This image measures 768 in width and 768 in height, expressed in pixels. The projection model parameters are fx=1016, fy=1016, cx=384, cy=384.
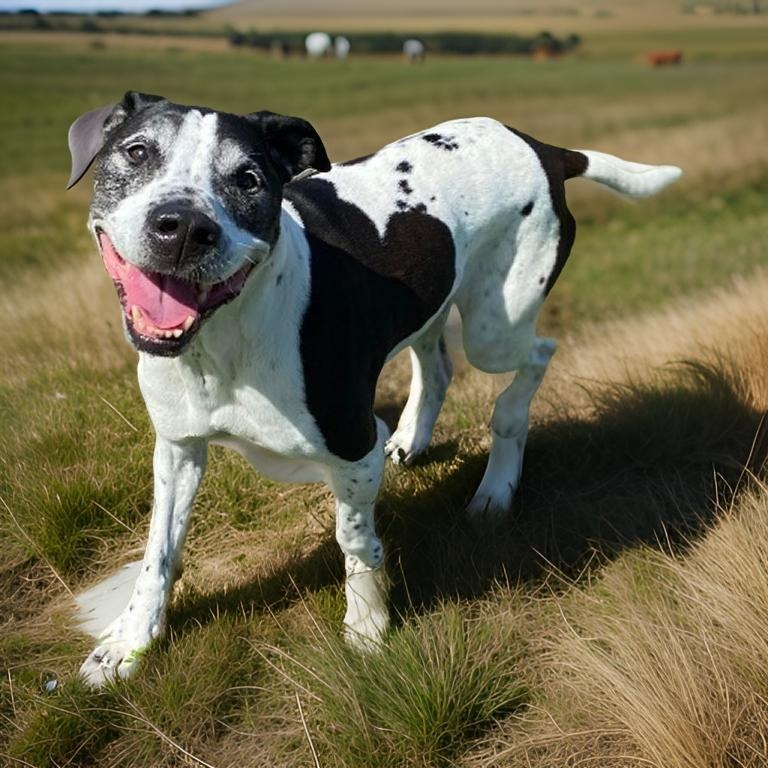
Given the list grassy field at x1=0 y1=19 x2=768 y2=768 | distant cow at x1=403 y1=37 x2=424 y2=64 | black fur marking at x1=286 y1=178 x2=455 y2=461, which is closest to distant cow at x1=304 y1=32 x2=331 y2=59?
distant cow at x1=403 y1=37 x2=424 y2=64

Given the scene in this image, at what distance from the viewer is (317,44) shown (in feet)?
176

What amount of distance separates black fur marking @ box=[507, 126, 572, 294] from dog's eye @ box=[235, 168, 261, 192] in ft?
5.91

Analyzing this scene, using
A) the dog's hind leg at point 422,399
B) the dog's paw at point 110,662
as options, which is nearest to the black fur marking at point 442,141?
the dog's hind leg at point 422,399

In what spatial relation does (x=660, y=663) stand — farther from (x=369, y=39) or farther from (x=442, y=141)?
(x=369, y=39)

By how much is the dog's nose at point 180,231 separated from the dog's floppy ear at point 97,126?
62cm

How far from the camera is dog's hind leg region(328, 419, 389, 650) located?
12.0 ft

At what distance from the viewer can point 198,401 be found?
11.3ft

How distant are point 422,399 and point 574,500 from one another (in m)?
1.00

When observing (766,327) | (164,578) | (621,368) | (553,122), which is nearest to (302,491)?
(164,578)

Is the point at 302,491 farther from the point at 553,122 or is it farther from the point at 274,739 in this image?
the point at 553,122

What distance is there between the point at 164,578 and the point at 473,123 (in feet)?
7.65

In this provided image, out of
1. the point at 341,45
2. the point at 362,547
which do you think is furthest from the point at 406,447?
the point at 341,45

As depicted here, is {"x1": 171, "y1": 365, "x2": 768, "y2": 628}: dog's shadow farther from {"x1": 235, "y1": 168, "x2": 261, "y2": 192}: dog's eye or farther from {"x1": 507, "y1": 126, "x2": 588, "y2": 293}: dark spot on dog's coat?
{"x1": 235, "y1": 168, "x2": 261, "y2": 192}: dog's eye

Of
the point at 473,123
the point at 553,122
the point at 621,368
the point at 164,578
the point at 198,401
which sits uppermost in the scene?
the point at 473,123
